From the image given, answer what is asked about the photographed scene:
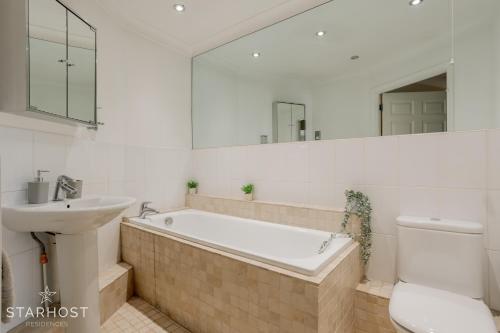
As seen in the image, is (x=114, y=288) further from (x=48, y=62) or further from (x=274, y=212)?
(x=48, y=62)

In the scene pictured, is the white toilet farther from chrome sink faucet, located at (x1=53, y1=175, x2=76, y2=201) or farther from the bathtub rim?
chrome sink faucet, located at (x1=53, y1=175, x2=76, y2=201)

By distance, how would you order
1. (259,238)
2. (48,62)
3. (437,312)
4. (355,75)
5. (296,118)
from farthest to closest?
(296,118) → (259,238) → (355,75) → (48,62) → (437,312)

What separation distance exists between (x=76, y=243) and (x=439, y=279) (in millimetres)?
2196

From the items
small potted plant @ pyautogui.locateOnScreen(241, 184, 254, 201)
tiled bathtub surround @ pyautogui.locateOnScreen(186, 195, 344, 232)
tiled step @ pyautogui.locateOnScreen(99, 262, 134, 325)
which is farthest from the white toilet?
tiled step @ pyautogui.locateOnScreen(99, 262, 134, 325)

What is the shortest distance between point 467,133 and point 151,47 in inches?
112

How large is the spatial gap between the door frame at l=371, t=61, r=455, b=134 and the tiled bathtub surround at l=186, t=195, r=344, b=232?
2.56ft

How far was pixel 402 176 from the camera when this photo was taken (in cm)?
183

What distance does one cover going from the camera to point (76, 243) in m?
1.56

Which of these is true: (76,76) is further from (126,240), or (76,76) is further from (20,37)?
(126,240)

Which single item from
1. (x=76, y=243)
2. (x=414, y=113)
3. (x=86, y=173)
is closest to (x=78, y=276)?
(x=76, y=243)

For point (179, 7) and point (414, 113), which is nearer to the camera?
point (414, 113)

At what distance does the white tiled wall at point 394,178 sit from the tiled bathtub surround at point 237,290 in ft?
1.54

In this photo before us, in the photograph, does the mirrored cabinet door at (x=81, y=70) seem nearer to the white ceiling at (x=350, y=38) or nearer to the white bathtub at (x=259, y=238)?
A: the white bathtub at (x=259, y=238)

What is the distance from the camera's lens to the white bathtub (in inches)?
57.6
